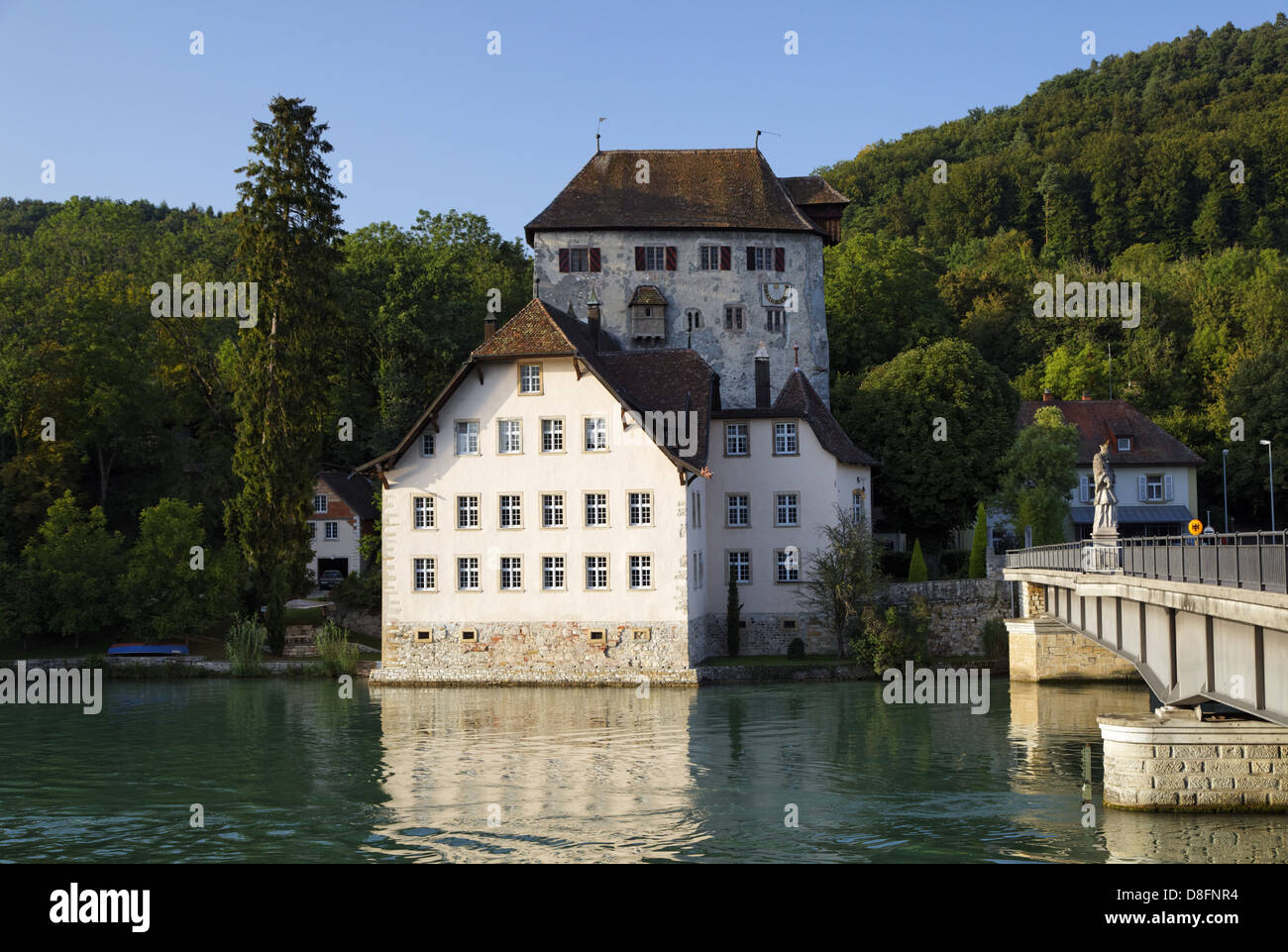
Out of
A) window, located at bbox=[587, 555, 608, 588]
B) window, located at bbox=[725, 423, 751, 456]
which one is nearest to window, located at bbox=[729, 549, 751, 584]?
window, located at bbox=[725, 423, 751, 456]

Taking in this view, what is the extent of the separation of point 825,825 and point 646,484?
25.0 meters

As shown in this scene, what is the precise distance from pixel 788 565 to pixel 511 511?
10402 millimetres

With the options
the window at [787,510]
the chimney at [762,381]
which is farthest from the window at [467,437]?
the chimney at [762,381]

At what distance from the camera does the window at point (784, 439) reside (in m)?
52.9

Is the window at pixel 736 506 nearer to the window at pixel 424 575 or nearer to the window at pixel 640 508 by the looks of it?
the window at pixel 640 508

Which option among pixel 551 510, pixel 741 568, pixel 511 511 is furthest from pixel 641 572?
pixel 741 568

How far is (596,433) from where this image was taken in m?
48.5

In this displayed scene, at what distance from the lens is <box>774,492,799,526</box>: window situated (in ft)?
173

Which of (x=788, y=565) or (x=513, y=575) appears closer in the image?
(x=513, y=575)

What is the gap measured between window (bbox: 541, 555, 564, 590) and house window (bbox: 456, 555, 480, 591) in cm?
232

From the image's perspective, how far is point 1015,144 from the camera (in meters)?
114

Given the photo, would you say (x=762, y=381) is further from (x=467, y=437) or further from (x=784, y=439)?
(x=467, y=437)

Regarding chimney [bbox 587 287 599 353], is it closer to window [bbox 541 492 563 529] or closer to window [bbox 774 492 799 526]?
window [bbox 774 492 799 526]

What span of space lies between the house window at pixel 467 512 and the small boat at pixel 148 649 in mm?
11692
